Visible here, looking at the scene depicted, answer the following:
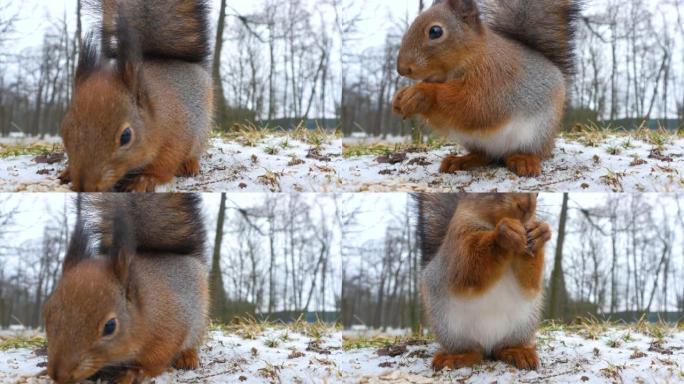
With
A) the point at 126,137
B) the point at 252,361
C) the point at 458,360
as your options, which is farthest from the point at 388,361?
the point at 126,137

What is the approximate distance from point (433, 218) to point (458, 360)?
0.64 meters

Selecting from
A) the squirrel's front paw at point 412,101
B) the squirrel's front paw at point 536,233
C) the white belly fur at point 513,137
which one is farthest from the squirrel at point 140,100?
the squirrel's front paw at point 536,233

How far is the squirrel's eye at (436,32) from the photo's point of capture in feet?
10.1

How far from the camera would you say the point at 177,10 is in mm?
3430

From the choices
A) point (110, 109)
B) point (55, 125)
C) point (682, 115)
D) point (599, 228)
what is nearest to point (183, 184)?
point (110, 109)

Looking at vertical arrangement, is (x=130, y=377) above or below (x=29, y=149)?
below

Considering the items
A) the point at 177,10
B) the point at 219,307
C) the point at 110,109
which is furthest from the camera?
the point at 219,307

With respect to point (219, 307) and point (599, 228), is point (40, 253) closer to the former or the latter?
point (219, 307)

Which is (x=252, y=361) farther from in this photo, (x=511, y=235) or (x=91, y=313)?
(x=511, y=235)

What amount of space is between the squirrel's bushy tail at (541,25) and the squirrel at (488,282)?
0.82 metres

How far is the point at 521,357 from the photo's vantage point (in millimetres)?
2920

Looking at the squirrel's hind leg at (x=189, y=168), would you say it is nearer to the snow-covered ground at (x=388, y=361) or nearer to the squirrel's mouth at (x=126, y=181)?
the squirrel's mouth at (x=126, y=181)

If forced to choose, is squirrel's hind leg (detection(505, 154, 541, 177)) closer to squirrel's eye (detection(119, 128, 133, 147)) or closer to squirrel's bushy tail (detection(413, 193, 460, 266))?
squirrel's bushy tail (detection(413, 193, 460, 266))

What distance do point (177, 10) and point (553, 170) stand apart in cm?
179
